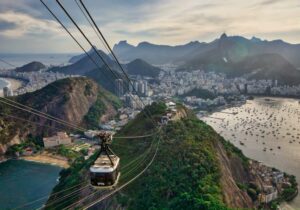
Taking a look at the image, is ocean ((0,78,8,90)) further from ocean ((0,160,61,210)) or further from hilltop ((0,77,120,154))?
ocean ((0,160,61,210))

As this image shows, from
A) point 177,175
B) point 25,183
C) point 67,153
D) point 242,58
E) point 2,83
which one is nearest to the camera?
point 177,175

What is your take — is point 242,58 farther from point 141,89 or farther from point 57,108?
point 57,108

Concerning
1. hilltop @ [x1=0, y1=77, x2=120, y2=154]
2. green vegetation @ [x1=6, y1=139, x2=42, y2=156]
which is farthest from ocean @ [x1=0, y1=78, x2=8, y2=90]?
green vegetation @ [x1=6, y1=139, x2=42, y2=156]

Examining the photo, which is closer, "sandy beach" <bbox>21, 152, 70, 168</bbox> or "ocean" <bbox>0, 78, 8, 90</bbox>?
"sandy beach" <bbox>21, 152, 70, 168</bbox>

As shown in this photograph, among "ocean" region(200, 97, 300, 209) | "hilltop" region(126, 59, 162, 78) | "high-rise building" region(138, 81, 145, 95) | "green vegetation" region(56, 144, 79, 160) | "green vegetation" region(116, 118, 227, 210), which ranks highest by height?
"hilltop" region(126, 59, 162, 78)

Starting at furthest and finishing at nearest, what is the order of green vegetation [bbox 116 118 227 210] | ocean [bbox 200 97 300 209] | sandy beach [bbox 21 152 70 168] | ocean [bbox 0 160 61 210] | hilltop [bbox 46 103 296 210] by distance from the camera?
ocean [bbox 200 97 300 209], sandy beach [bbox 21 152 70 168], ocean [bbox 0 160 61 210], hilltop [bbox 46 103 296 210], green vegetation [bbox 116 118 227 210]

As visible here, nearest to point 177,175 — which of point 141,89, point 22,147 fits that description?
point 22,147
